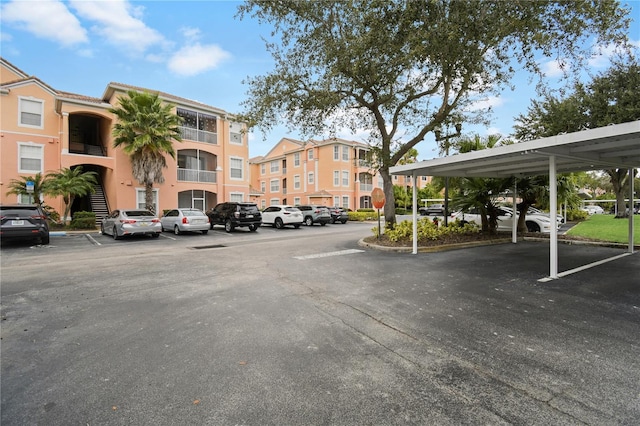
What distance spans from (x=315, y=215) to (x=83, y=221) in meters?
14.5

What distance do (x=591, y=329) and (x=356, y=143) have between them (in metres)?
37.1

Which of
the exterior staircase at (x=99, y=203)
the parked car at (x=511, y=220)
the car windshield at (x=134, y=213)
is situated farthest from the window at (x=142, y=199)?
the parked car at (x=511, y=220)

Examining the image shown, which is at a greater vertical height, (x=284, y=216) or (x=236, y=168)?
(x=236, y=168)

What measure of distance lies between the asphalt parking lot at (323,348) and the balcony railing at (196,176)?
57.4 ft

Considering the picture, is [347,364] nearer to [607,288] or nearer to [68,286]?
[607,288]

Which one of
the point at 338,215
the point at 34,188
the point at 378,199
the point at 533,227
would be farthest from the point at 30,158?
the point at 533,227

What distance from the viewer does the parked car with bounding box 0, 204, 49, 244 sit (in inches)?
439

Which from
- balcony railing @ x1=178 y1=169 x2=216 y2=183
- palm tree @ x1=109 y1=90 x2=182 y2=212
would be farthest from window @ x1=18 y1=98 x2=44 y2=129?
balcony railing @ x1=178 y1=169 x2=216 y2=183

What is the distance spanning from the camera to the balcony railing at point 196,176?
23594 mm

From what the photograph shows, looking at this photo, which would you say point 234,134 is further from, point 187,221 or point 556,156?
point 556,156

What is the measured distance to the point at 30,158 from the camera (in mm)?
19203

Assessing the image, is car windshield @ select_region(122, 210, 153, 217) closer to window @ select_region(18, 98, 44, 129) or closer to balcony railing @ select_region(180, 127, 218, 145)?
balcony railing @ select_region(180, 127, 218, 145)

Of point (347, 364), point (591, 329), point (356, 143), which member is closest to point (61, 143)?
point (347, 364)

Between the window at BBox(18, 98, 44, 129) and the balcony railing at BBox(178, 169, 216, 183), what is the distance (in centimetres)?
867
